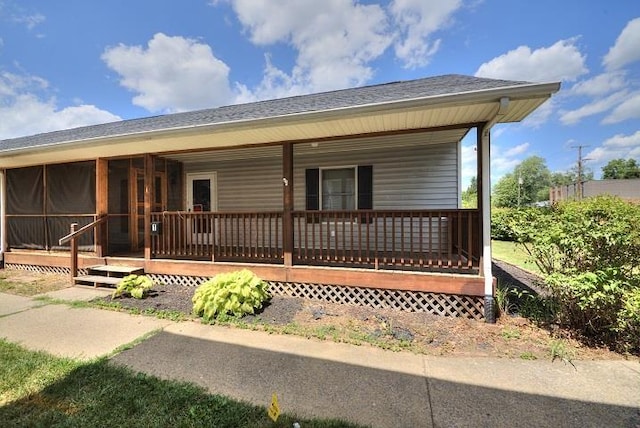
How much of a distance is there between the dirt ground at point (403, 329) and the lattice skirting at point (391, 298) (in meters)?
0.13

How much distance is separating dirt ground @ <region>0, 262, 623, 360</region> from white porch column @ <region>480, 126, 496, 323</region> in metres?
0.25

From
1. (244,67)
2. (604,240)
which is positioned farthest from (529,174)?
(604,240)

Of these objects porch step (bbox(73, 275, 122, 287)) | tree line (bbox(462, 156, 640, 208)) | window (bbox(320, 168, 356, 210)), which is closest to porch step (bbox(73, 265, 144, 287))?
porch step (bbox(73, 275, 122, 287))

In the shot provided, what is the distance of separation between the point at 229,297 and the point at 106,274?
3.70 metres

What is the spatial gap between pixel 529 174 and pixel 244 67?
8607cm

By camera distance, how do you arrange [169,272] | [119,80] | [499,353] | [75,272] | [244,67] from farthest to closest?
1. [119,80]
2. [244,67]
3. [75,272]
4. [169,272]
5. [499,353]

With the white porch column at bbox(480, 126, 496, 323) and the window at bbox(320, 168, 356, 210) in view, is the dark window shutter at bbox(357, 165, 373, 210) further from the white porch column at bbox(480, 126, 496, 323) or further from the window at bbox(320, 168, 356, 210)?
the white porch column at bbox(480, 126, 496, 323)

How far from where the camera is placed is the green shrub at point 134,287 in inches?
210

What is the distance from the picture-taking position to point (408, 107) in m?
3.89

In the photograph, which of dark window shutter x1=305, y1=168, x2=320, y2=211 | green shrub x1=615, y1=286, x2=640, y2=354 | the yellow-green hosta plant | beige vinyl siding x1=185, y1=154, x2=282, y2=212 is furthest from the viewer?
beige vinyl siding x1=185, y1=154, x2=282, y2=212

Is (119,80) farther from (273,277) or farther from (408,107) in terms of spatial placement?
(408,107)

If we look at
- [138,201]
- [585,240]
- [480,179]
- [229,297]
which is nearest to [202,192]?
[138,201]

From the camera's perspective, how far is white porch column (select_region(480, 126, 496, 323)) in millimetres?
4270

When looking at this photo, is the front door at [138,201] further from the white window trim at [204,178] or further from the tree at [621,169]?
the tree at [621,169]
